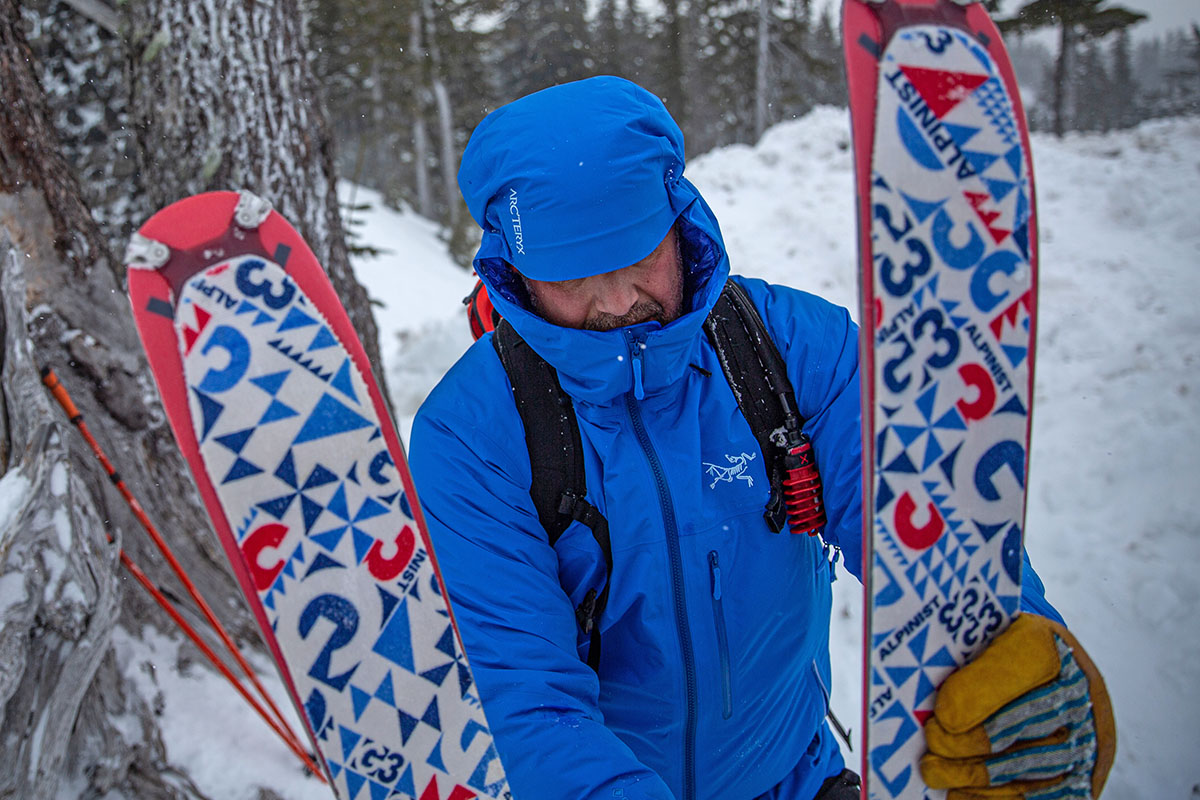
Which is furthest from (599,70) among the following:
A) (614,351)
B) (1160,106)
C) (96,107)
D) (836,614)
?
(1160,106)

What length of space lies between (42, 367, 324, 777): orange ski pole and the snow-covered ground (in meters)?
0.12

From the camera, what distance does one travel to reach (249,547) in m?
1.35

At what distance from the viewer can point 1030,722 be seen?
1.30 meters

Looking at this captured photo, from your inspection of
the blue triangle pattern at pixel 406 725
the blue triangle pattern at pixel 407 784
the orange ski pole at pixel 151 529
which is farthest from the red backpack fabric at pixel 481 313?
the orange ski pole at pixel 151 529

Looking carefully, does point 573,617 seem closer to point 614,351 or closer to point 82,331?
point 614,351

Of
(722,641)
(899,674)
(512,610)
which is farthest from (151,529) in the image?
(899,674)

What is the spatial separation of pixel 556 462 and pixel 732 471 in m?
0.41

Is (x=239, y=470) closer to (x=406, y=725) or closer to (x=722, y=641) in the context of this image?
(x=406, y=725)

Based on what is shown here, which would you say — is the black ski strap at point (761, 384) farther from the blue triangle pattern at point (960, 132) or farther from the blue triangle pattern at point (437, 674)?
the blue triangle pattern at point (437, 674)

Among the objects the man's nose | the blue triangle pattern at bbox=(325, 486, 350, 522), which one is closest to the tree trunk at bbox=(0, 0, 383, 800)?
the blue triangle pattern at bbox=(325, 486, 350, 522)

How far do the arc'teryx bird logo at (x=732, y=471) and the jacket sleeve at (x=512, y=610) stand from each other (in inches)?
15.9

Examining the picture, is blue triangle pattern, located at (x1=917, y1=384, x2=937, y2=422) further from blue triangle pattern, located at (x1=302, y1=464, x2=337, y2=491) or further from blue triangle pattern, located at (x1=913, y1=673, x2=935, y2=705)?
blue triangle pattern, located at (x1=302, y1=464, x2=337, y2=491)

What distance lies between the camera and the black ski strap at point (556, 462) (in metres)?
1.46

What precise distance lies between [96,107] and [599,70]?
15.3m
